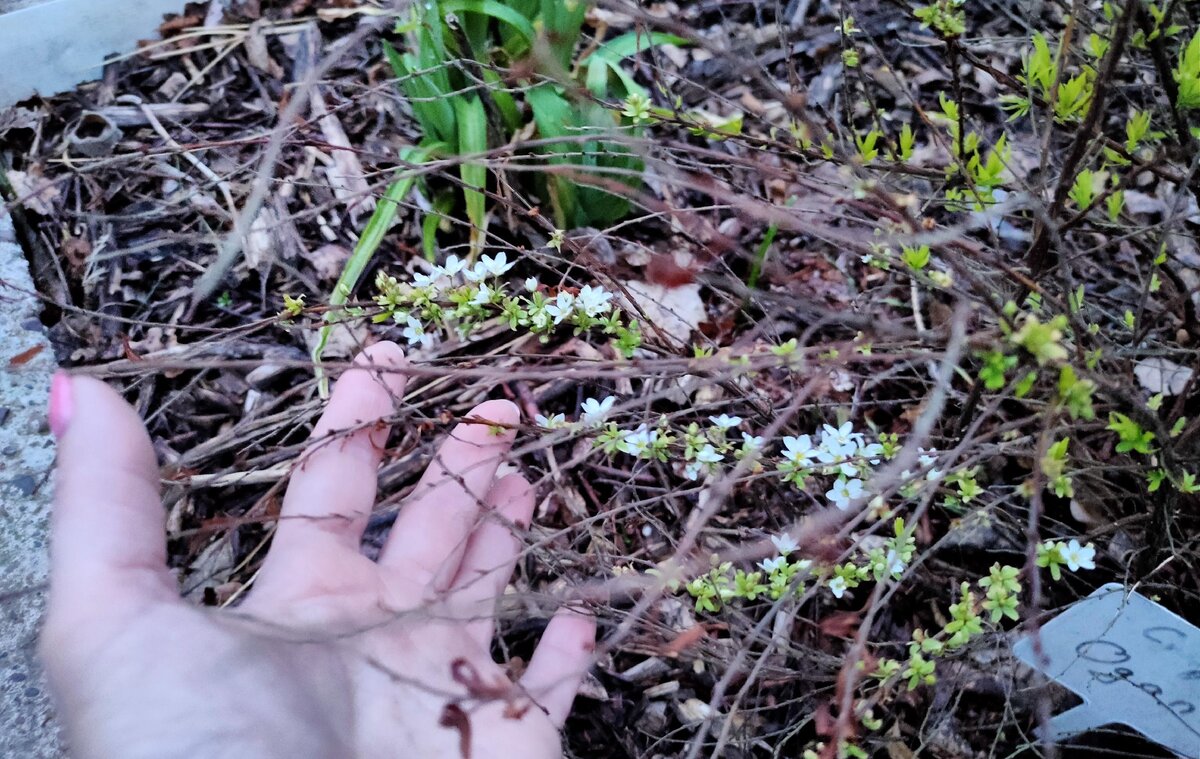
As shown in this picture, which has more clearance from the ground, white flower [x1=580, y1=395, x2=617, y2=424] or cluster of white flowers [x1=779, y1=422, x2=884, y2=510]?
white flower [x1=580, y1=395, x2=617, y2=424]

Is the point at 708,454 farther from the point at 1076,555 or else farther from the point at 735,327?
the point at 735,327

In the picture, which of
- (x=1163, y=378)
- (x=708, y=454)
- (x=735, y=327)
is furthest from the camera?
(x=735, y=327)

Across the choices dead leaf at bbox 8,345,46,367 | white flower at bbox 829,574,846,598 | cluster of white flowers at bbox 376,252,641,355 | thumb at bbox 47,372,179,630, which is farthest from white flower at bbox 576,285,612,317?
dead leaf at bbox 8,345,46,367

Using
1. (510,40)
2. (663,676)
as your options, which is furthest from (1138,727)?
(510,40)

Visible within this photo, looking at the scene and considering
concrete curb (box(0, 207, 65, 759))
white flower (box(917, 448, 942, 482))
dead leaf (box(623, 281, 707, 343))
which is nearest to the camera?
white flower (box(917, 448, 942, 482))

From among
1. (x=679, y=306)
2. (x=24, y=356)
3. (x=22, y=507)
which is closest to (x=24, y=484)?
(x=22, y=507)

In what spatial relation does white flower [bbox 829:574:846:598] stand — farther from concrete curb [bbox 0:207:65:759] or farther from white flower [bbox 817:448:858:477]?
concrete curb [bbox 0:207:65:759]

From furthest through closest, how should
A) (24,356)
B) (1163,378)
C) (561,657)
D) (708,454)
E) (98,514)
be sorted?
(24,356)
(1163,378)
(561,657)
(708,454)
(98,514)
